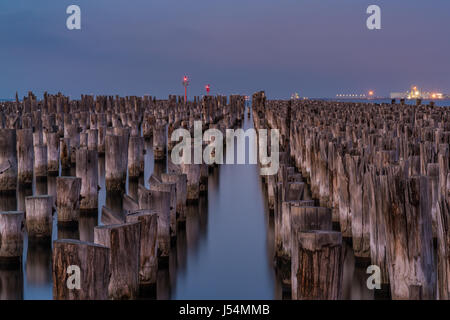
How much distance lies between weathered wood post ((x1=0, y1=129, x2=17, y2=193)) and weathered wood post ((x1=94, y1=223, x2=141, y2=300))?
5250 millimetres

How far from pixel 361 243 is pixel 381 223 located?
113cm

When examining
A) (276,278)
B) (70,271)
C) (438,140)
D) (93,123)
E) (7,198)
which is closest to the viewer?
(70,271)

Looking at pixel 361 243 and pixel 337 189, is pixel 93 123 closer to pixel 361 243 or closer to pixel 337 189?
pixel 337 189

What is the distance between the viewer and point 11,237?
6105 mm

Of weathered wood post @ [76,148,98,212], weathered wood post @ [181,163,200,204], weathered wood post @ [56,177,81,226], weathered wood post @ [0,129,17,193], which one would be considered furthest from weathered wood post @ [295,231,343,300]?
weathered wood post @ [0,129,17,193]

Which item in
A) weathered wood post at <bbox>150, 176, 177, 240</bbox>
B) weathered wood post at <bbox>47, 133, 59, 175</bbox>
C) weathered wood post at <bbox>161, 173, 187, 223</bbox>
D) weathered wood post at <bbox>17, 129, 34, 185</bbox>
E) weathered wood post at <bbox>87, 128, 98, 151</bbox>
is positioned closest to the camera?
weathered wood post at <bbox>150, 176, 177, 240</bbox>

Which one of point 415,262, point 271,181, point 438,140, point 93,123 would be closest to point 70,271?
point 415,262

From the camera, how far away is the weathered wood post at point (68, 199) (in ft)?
24.8

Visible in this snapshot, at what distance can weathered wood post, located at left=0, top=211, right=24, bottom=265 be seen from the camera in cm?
604

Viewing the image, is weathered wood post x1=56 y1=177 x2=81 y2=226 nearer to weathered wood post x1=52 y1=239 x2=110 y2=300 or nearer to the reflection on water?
the reflection on water

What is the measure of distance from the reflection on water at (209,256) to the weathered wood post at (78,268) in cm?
142

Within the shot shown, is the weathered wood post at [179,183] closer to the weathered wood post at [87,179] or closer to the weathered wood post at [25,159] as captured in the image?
the weathered wood post at [87,179]

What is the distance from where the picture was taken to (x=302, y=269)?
415cm

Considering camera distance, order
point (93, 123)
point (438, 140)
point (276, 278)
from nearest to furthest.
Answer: point (276, 278)
point (438, 140)
point (93, 123)
